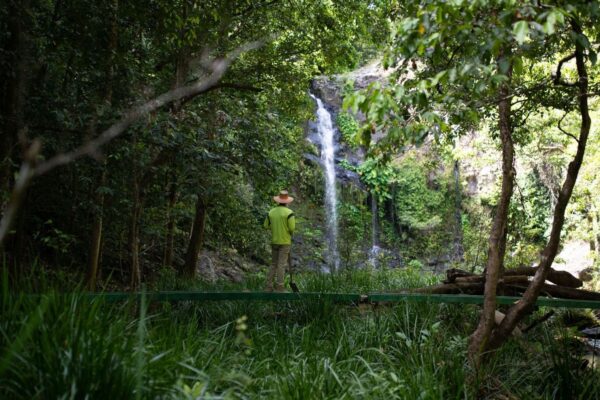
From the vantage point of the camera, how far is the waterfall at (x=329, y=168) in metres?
20.7

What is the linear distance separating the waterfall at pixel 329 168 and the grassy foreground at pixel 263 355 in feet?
44.2

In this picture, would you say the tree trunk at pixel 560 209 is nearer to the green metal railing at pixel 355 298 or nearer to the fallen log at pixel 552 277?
the green metal railing at pixel 355 298

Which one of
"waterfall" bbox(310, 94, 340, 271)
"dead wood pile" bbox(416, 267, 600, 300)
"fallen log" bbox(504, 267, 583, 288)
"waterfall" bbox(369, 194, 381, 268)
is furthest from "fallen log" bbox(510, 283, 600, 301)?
"waterfall" bbox(369, 194, 381, 268)

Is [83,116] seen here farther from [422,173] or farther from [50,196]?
[422,173]

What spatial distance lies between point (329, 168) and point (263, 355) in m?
18.0

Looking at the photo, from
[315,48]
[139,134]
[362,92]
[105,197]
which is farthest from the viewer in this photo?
[315,48]

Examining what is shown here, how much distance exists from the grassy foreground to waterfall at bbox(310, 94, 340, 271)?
13.5 meters

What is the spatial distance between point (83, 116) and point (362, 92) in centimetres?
362

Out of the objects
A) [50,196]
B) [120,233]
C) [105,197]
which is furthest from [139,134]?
[120,233]

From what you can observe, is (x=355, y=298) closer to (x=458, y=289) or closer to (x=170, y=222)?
(x=458, y=289)

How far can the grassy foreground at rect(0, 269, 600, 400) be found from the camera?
2361mm

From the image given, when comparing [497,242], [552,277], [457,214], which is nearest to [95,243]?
[497,242]

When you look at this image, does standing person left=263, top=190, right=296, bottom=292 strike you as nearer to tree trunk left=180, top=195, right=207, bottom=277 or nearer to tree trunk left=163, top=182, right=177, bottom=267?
tree trunk left=163, top=182, right=177, bottom=267

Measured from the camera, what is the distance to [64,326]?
2648 millimetres
